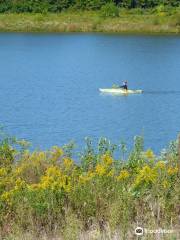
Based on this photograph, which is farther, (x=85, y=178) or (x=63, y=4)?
(x=63, y=4)

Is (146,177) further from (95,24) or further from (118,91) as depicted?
(95,24)

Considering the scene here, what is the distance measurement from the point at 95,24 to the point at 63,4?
10.2m

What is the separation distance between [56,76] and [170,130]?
65.2 feet

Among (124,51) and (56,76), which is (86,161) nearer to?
(56,76)

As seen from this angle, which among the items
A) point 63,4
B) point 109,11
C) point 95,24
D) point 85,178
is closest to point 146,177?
point 85,178

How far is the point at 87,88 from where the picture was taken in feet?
144

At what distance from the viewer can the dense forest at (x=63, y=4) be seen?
300 feet

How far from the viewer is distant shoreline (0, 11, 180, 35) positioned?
83.8m

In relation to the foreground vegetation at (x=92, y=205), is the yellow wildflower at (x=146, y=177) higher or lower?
higher

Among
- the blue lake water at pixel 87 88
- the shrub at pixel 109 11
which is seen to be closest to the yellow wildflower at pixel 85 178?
the blue lake water at pixel 87 88

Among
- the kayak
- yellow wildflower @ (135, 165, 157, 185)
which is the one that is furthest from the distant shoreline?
yellow wildflower @ (135, 165, 157, 185)

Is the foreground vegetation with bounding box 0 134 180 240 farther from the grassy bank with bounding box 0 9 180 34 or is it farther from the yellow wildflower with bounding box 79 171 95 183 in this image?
the grassy bank with bounding box 0 9 180 34

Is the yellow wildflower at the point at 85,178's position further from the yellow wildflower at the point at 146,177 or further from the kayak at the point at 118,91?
the kayak at the point at 118,91

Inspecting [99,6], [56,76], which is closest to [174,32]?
[99,6]
